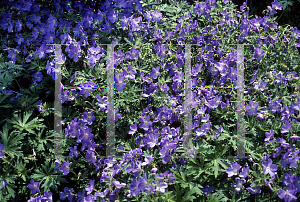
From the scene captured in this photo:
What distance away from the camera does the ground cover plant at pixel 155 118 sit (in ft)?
7.43

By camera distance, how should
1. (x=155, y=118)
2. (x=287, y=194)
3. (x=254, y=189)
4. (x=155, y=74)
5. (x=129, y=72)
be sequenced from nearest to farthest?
1. (x=287, y=194)
2. (x=254, y=189)
3. (x=155, y=118)
4. (x=129, y=72)
5. (x=155, y=74)

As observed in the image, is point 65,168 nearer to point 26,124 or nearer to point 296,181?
point 26,124

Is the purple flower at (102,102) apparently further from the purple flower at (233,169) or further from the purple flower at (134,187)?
the purple flower at (233,169)

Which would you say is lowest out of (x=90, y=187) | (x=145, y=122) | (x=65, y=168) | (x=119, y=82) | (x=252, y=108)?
(x=90, y=187)

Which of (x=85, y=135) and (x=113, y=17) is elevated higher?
(x=113, y=17)

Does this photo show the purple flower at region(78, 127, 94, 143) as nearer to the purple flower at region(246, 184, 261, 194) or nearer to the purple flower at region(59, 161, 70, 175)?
the purple flower at region(59, 161, 70, 175)

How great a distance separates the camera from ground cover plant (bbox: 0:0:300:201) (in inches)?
89.1

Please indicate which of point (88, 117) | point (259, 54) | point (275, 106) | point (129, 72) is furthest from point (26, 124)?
point (259, 54)

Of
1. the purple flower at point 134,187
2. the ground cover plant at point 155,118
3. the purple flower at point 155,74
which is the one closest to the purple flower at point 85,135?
the ground cover plant at point 155,118

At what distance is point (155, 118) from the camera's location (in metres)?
2.52

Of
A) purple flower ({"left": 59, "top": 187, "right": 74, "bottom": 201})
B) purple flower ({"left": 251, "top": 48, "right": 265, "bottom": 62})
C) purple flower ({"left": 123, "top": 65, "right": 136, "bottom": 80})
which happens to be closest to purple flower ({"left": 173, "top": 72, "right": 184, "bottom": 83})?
purple flower ({"left": 123, "top": 65, "right": 136, "bottom": 80})

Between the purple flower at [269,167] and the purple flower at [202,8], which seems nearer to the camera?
the purple flower at [269,167]

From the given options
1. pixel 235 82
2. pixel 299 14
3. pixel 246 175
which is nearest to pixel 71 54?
pixel 235 82

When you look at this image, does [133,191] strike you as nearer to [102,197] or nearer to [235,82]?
[102,197]
